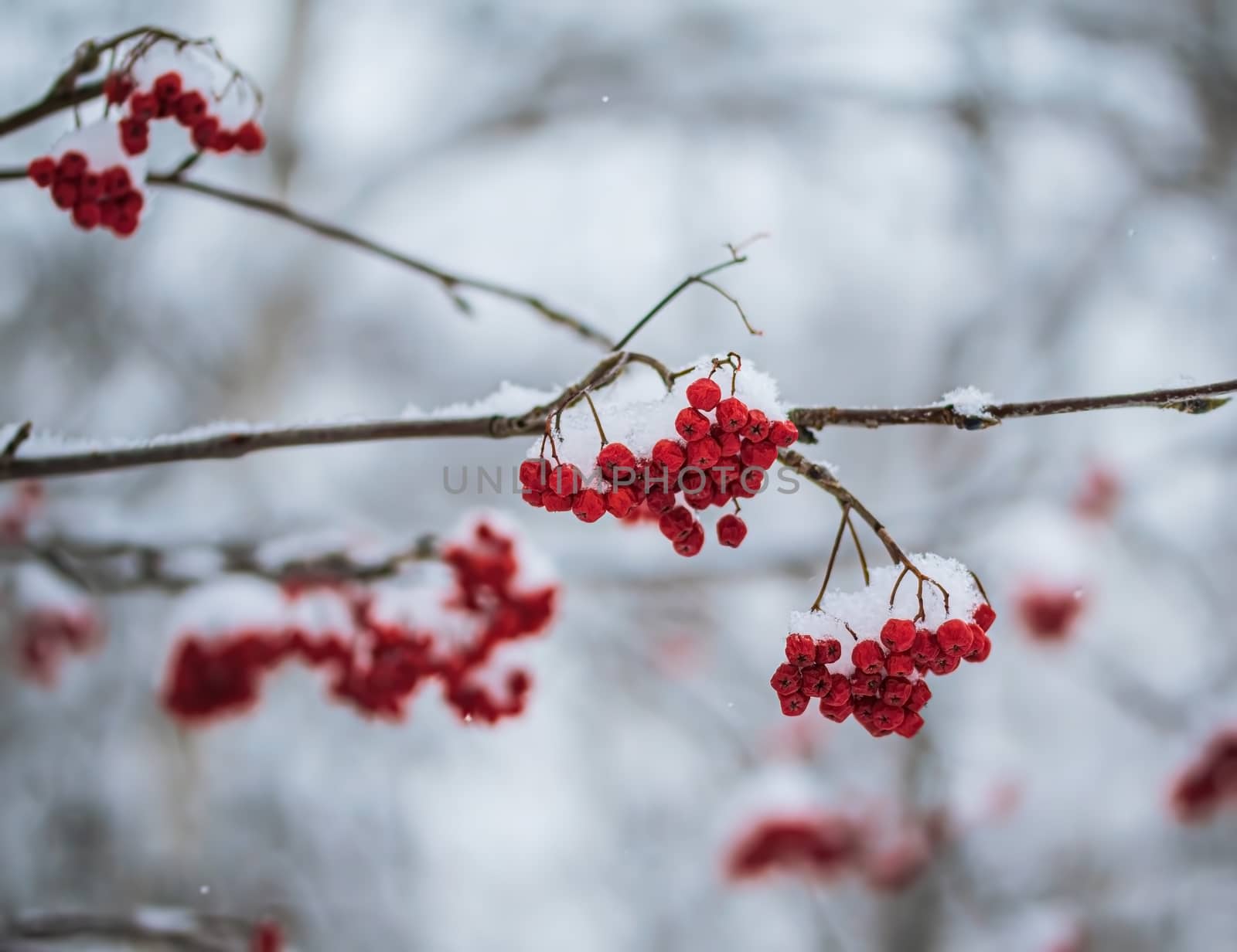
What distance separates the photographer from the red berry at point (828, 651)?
0.94 m

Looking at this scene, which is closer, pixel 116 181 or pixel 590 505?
pixel 590 505

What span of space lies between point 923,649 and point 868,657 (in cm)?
6

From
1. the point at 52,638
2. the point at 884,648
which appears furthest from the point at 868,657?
the point at 52,638

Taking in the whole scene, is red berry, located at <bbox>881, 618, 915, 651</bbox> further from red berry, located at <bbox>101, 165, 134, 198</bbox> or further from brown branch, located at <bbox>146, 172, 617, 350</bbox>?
red berry, located at <bbox>101, 165, 134, 198</bbox>

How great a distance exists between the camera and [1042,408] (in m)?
0.88

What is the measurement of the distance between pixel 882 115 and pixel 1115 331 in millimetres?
2623

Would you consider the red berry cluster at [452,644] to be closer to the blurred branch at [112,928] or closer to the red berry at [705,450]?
the blurred branch at [112,928]

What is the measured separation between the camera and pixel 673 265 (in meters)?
7.55

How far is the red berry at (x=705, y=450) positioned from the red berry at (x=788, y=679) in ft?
0.78

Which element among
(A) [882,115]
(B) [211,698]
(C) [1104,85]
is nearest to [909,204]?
(A) [882,115]

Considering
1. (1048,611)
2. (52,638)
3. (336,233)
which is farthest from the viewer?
(1048,611)

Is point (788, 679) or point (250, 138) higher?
point (250, 138)

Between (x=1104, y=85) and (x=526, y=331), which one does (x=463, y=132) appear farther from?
(x=1104, y=85)

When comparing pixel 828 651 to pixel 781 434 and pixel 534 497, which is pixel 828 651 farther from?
pixel 534 497
